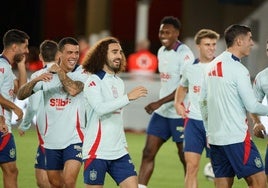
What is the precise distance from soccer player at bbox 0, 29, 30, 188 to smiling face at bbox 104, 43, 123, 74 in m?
1.53

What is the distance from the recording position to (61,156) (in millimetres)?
12430

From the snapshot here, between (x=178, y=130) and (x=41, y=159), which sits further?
(x=178, y=130)

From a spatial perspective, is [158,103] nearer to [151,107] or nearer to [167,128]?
[151,107]

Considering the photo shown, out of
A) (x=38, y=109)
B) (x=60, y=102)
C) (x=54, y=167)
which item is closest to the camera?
(x=60, y=102)

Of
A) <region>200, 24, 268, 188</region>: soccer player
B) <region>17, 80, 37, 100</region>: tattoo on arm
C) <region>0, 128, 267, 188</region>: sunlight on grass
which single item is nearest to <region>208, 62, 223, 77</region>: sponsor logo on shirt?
<region>200, 24, 268, 188</region>: soccer player

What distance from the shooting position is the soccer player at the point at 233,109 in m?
11.1

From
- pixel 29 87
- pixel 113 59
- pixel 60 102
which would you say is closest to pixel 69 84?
pixel 60 102

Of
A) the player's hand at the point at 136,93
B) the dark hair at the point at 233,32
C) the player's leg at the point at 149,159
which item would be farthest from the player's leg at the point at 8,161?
the dark hair at the point at 233,32

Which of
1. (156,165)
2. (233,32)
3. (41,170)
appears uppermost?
(233,32)

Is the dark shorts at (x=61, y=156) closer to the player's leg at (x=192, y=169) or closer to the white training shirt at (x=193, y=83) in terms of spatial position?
the player's leg at (x=192, y=169)

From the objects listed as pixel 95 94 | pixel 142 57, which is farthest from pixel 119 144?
pixel 142 57

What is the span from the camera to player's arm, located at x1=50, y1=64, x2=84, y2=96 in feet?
39.3

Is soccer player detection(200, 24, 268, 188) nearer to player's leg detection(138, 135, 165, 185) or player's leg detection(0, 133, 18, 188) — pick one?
player's leg detection(0, 133, 18, 188)

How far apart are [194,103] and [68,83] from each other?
2.33m
